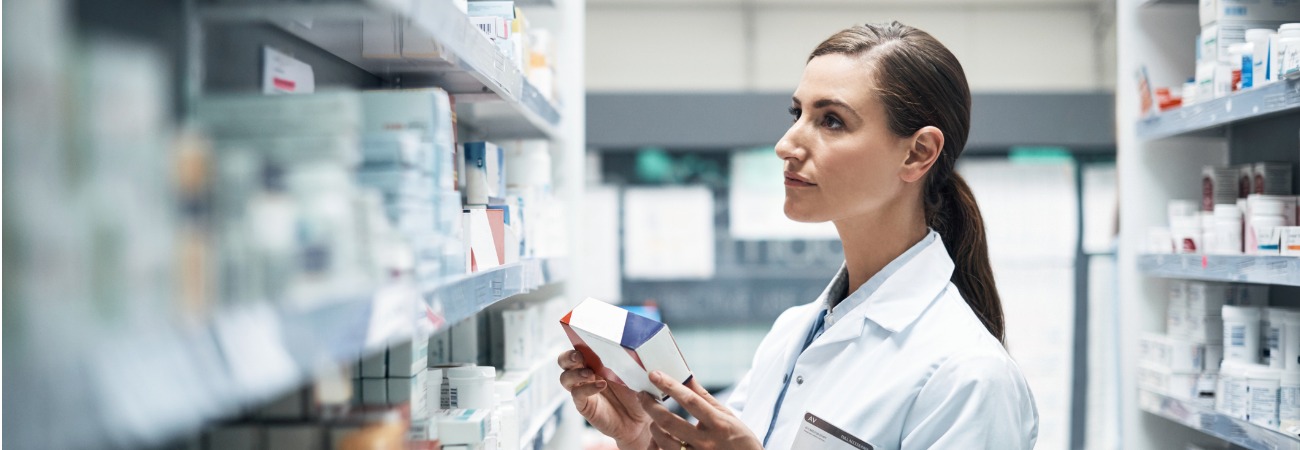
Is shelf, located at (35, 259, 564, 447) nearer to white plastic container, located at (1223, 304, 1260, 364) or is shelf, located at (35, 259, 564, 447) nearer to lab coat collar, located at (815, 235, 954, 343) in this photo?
lab coat collar, located at (815, 235, 954, 343)

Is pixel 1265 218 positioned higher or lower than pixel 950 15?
lower

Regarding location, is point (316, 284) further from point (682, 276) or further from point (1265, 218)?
point (682, 276)

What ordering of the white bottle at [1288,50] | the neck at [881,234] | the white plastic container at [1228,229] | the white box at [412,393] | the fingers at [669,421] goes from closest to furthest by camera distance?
the white box at [412,393], the fingers at [669,421], the neck at [881,234], the white bottle at [1288,50], the white plastic container at [1228,229]

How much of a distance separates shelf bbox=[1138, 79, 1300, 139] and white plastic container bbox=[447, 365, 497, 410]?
1913 mm

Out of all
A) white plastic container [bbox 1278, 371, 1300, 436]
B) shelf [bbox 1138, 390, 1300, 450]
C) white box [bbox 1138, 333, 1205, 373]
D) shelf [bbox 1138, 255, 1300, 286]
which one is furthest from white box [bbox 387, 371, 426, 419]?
white box [bbox 1138, 333, 1205, 373]

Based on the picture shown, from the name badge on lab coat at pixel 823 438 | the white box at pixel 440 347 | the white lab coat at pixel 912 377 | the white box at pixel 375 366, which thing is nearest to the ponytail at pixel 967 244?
the white lab coat at pixel 912 377

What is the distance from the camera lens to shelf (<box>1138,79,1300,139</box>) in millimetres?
2178

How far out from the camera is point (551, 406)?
8.10 feet

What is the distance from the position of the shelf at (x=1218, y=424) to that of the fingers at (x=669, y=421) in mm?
1598

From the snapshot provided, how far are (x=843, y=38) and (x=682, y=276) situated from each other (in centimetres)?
386

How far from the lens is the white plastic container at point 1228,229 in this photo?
8.29 feet

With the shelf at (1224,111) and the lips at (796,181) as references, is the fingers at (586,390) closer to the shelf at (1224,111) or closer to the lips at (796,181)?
the lips at (796,181)

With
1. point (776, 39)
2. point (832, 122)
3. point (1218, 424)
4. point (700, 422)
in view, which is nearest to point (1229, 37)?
point (1218, 424)

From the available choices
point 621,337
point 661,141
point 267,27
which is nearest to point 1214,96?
point 621,337
